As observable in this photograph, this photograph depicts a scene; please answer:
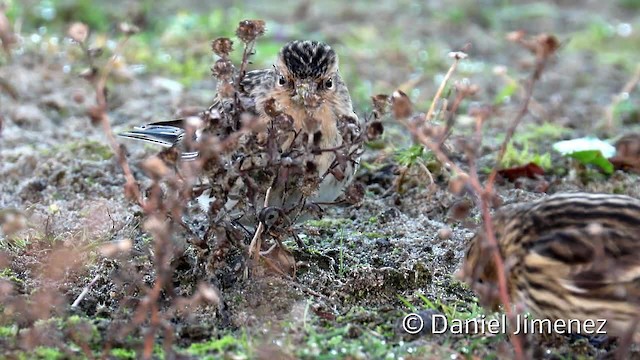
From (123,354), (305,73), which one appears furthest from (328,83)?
(123,354)

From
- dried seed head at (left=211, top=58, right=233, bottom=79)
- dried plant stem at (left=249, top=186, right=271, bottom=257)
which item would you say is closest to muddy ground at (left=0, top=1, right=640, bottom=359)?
dried plant stem at (left=249, top=186, right=271, bottom=257)

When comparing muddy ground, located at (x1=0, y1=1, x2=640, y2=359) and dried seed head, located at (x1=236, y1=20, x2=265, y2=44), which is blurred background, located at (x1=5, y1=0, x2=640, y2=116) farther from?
dried seed head, located at (x1=236, y1=20, x2=265, y2=44)

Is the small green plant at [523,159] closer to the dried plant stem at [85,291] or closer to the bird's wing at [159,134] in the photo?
the bird's wing at [159,134]

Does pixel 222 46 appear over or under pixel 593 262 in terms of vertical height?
over

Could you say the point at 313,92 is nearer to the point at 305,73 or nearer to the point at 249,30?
the point at 305,73

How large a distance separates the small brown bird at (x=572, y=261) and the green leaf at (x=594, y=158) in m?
1.88

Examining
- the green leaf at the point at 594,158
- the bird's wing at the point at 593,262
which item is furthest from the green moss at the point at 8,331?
the green leaf at the point at 594,158

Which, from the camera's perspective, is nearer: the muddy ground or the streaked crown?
the muddy ground

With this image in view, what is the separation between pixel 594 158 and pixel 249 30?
2.59 meters

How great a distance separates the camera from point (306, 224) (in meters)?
5.11

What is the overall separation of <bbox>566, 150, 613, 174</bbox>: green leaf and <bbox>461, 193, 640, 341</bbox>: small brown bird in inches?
73.9

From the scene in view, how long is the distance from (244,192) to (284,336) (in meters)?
0.64

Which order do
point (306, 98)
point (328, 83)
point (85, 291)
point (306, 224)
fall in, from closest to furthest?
point (85, 291)
point (306, 98)
point (328, 83)
point (306, 224)

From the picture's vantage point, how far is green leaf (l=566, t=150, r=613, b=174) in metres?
5.57
